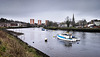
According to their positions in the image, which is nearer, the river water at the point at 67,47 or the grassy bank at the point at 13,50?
the grassy bank at the point at 13,50

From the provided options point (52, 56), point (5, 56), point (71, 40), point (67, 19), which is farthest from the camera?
point (67, 19)

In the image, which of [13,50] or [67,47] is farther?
[67,47]

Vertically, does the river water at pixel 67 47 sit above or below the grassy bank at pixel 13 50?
below

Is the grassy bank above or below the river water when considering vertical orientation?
above

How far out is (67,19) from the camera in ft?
422

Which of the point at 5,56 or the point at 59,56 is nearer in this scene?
the point at 5,56

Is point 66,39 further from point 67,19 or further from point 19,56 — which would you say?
point 67,19

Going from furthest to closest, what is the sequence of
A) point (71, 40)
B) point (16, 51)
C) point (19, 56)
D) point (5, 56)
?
1. point (71, 40)
2. point (16, 51)
3. point (19, 56)
4. point (5, 56)

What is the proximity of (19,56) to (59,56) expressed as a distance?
11.1 m

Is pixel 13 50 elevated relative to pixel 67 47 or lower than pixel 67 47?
elevated

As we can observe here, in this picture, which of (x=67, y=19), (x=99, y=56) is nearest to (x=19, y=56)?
(x=99, y=56)

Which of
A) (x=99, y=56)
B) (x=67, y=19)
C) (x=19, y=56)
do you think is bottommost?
(x=99, y=56)

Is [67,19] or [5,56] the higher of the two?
[67,19]

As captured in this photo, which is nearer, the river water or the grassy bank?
the grassy bank
